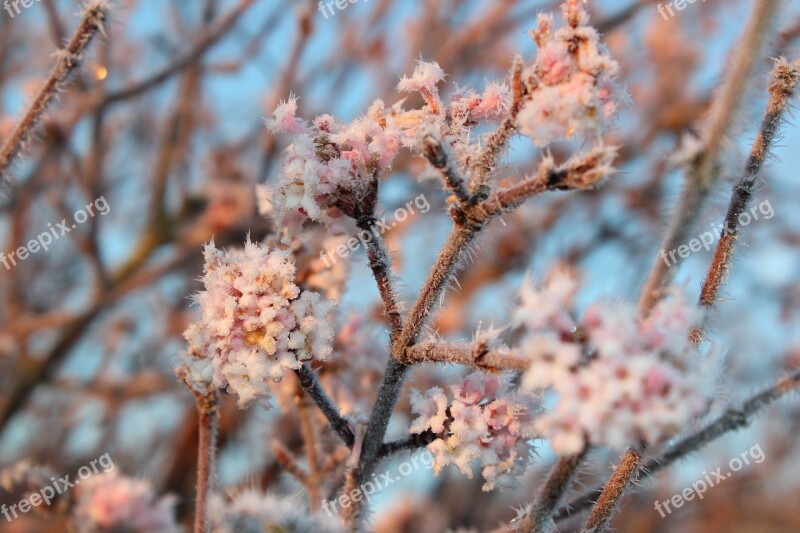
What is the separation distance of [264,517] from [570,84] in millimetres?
1126

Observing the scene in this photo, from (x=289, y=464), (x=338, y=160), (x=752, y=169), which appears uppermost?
(x=338, y=160)

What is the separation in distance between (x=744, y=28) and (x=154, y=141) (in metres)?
6.11

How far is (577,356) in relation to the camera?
0.87 m

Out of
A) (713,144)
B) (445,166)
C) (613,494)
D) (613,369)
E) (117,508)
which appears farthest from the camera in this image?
(117,508)

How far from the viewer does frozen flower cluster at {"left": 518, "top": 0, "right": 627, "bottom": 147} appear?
1.06m

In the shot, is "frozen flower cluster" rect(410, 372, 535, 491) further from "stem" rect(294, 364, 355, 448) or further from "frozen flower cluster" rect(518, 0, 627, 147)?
"frozen flower cluster" rect(518, 0, 627, 147)

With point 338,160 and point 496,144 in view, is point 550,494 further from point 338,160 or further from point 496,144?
point 338,160

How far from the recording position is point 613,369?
0.84m

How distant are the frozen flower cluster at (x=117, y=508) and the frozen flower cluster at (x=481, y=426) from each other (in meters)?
1.22

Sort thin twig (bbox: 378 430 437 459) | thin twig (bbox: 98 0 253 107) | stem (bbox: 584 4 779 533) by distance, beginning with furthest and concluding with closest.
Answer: thin twig (bbox: 98 0 253 107), thin twig (bbox: 378 430 437 459), stem (bbox: 584 4 779 533)

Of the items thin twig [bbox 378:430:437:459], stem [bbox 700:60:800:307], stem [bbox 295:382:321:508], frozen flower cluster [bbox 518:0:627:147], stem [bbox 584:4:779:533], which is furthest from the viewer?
stem [bbox 295:382:321:508]

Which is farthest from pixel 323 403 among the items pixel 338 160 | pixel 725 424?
pixel 725 424

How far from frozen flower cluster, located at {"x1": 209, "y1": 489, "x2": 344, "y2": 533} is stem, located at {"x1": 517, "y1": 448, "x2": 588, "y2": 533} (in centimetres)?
43

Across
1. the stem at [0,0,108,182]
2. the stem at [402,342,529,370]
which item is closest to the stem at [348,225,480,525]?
the stem at [402,342,529,370]
